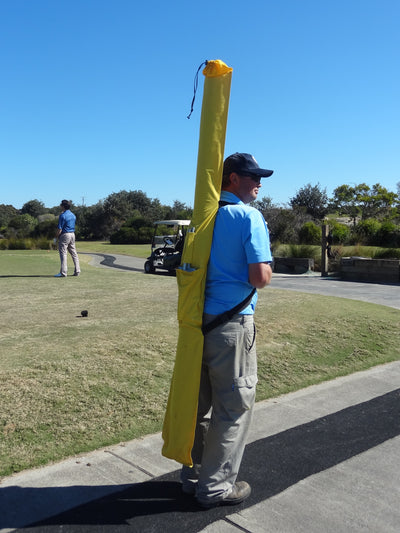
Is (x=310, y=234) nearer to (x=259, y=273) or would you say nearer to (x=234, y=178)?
(x=234, y=178)

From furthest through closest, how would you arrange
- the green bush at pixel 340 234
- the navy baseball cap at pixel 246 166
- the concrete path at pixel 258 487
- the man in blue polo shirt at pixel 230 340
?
the green bush at pixel 340 234 < the navy baseball cap at pixel 246 166 < the man in blue polo shirt at pixel 230 340 < the concrete path at pixel 258 487

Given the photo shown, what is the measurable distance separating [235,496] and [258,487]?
0.92 ft

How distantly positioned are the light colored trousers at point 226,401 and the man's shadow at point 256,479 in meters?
0.19

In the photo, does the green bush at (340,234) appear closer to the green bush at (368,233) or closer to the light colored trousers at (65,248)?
the green bush at (368,233)

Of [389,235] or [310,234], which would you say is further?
[310,234]

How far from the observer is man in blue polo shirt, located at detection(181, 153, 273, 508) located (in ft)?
9.65

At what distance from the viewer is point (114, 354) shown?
5449 millimetres

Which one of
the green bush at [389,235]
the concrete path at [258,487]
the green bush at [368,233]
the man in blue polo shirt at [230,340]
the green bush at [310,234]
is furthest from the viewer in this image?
the green bush at [310,234]

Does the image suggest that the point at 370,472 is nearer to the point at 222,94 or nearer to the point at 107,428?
the point at 107,428

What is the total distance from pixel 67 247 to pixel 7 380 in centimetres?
895

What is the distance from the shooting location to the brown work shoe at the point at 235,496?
2.98 metres

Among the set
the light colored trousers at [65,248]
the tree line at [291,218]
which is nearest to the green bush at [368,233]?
the tree line at [291,218]

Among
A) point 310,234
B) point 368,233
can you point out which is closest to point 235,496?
point 368,233

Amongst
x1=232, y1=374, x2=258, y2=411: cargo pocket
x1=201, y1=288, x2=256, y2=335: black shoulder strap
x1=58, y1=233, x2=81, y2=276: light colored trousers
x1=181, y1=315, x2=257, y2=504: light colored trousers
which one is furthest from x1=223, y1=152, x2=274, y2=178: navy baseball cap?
x1=58, y1=233, x2=81, y2=276: light colored trousers
